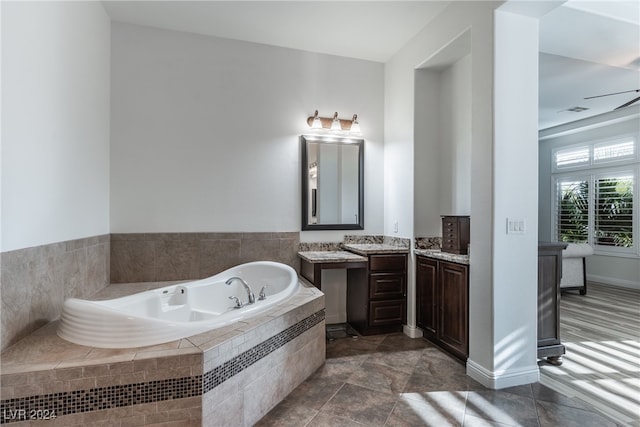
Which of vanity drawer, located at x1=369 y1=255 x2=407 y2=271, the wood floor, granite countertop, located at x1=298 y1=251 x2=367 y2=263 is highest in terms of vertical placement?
granite countertop, located at x1=298 y1=251 x2=367 y2=263

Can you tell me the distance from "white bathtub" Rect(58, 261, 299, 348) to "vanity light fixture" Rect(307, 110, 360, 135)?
1548 millimetres

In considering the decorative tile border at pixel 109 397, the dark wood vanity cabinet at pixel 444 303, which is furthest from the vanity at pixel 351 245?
the decorative tile border at pixel 109 397

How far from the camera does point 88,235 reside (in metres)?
2.63

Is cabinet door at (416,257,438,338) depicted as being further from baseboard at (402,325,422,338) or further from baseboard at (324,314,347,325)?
baseboard at (324,314,347,325)

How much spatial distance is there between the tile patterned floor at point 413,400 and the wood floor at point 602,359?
0.60 ft

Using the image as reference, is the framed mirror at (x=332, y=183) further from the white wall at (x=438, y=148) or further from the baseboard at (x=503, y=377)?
the baseboard at (x=503, y=377)

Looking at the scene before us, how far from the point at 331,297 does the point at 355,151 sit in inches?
65.5

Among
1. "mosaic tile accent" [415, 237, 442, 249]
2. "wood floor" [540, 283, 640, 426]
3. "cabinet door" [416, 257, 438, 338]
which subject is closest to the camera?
"wood floor" [540, 283, 640, 426]

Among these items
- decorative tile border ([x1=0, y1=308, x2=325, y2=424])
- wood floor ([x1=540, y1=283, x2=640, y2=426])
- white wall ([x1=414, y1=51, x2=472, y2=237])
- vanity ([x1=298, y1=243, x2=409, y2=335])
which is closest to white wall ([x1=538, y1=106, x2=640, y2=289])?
wood floor ([x1=540, y1=283, x2=640, y2=426])

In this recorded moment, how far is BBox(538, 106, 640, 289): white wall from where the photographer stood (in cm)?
554

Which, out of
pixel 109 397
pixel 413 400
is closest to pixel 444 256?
pixel 413 400

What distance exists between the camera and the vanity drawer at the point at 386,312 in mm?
3305

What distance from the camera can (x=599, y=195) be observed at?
19.8 ft

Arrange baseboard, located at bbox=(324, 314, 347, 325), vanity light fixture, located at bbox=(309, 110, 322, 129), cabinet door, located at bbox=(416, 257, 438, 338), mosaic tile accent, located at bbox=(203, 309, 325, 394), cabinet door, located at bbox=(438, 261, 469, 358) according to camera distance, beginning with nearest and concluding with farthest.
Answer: mosaic tile accent, located at bbox=(203, 309, 325, 394)
cabinet door, located at bbox=(438, 261, 469, 358)
cabinet door, located at bbox=(416, 257, 438, 338)
vanity light fixture, located at bbox=(309, 110, 322, 129)
baseboard, located at bbox=(324, 314, 347, 325)
